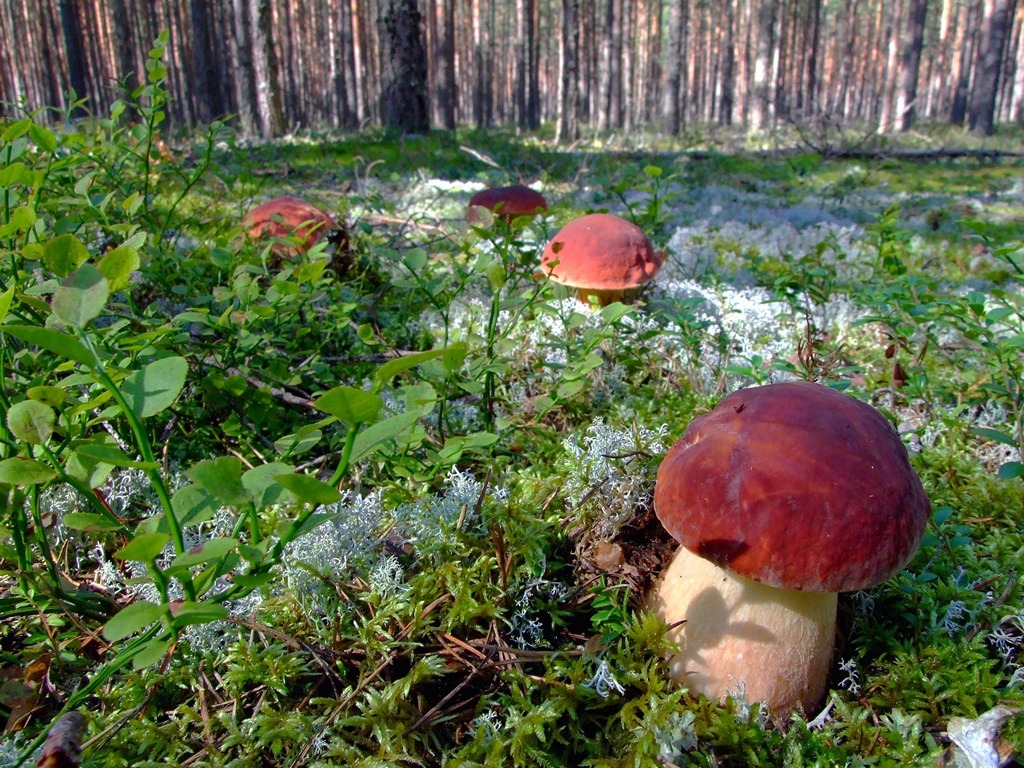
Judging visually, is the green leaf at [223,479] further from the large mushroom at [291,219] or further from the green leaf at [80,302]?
the large mushroom at [291,219]

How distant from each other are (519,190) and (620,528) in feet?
9.53

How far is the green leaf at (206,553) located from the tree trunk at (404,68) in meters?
8.08

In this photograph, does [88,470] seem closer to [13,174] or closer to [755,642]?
[13,174]

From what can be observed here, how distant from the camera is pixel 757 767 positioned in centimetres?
120

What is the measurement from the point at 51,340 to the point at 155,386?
160mm

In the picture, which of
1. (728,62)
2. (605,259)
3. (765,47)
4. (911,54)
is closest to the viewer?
(605,259)

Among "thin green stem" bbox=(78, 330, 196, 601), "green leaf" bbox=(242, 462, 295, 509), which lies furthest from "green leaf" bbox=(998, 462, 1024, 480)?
"thin green stem" bbox=(78, 330, 196, 601)

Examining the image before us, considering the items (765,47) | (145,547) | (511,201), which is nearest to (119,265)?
(145,547)

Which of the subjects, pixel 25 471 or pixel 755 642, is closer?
pixel 25 471

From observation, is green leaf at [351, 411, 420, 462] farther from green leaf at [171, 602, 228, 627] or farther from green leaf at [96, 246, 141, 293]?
green leaf at [96, 246, 141, 293]

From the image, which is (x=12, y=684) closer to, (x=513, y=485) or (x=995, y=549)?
(x=513, y=485)

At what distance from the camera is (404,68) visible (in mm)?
7848

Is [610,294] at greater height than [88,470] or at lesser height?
lesser

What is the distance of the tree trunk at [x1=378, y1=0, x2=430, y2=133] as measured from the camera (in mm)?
7609
